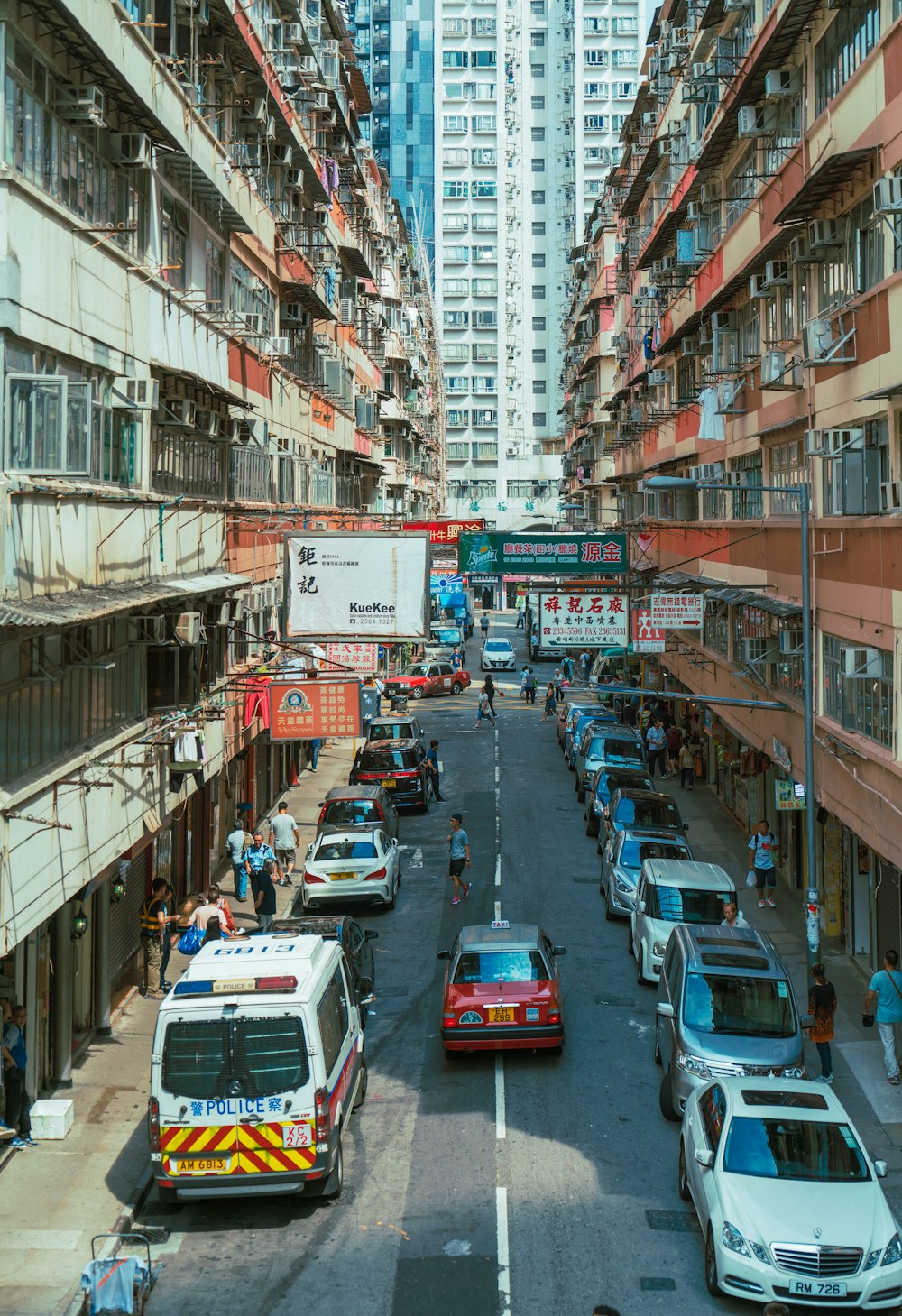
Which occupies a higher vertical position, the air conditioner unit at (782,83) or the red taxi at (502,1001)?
the air conditioner unit at (782,83)

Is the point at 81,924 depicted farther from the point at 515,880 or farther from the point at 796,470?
the point at 796,470

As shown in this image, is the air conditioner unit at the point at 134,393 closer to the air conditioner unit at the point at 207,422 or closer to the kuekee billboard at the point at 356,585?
the air conditioner unit at the point at 207,422

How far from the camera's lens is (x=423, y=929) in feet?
80.5

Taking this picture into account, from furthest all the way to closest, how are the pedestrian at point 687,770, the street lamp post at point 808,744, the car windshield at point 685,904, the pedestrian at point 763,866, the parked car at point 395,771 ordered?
the pedestrian at point 687,770 < the parked car at point 395,771 < the pedestrian at point 763,866 < the car windshield at point 685,904 < the street lamp post at point 808,744

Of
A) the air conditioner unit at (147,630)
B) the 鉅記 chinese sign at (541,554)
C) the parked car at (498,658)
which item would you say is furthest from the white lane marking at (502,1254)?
the parked car at (498,658)

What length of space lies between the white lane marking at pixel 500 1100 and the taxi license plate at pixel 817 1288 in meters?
4.69

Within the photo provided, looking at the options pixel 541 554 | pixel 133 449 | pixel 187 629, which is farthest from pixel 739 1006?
pixel 541 554

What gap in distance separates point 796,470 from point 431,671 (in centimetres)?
3845

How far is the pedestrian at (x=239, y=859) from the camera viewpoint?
2614 cm

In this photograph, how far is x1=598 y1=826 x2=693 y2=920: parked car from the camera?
24.0 meters

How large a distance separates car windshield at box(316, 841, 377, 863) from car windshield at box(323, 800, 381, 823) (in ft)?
10.0

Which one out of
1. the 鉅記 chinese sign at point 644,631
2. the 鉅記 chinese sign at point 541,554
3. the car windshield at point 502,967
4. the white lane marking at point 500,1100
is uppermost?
the 鉅記 chinese sign at point 541,554

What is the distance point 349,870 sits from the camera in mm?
25344

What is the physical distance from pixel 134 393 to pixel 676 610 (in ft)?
49.3
